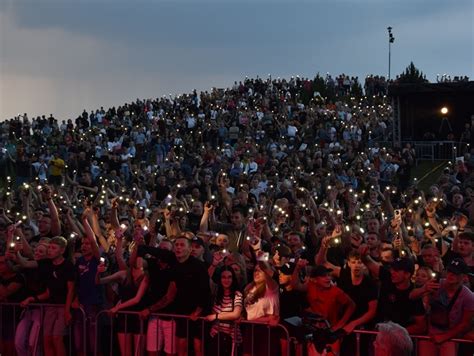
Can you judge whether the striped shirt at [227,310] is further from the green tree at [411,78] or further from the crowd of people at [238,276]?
the green tree at [411,78]

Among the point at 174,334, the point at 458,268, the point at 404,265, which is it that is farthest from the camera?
the point at 174,334

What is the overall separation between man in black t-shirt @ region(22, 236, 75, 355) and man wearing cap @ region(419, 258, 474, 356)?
13.6 feet

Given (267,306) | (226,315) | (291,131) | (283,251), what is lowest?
(226,315)

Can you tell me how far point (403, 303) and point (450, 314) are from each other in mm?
479

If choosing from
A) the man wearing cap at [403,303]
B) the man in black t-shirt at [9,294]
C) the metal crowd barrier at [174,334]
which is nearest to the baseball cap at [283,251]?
the metal crowd barrier at [174,334]

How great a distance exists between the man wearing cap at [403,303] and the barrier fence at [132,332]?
1.06 feet

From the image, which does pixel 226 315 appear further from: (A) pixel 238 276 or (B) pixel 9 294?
(B) pixel 9 294

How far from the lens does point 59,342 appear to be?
9.36 m

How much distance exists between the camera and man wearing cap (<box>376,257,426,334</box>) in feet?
25.1

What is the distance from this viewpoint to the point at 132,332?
9.12 metres

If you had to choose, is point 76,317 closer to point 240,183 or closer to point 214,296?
point 214,296

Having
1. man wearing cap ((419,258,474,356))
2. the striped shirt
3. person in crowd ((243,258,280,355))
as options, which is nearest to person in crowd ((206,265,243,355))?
the striped shirt

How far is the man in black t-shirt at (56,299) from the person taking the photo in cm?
934

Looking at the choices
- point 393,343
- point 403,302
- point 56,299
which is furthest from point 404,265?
point 56,299
